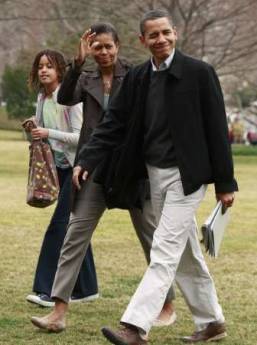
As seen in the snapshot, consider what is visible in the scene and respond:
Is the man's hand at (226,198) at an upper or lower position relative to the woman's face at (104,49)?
lower

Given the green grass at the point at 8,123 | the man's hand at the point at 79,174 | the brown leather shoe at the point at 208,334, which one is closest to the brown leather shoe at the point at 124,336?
the brown leather shoe at the point at 208,334

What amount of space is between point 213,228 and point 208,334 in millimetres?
734

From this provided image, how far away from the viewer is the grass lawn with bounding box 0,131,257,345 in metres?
6.73

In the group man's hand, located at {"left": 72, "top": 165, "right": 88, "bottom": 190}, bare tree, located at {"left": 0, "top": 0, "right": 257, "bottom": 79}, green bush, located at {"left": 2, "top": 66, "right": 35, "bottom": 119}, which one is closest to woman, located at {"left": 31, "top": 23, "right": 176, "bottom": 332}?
man's hand, located at {"left": 72, "top": 165, "right": 88, "bottom": 190}

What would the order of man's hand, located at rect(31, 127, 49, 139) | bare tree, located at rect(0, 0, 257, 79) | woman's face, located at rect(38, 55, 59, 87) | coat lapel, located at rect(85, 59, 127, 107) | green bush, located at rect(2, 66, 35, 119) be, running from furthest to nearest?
green bush, located at rect(2, 66, 35, 119)
bare tree, located at rect(0, 0, 257, 79)
woman's face, located at rect(38, 55, 59, 87)
man's hand, located at rect(31, 127, 49, 139)
coat lapel, located at rect(85, 59, 127, 107)

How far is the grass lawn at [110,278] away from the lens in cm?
673

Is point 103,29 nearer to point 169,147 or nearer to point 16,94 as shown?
point 169,147

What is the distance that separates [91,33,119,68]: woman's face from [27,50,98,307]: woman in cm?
59

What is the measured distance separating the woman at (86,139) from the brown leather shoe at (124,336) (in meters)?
0.82

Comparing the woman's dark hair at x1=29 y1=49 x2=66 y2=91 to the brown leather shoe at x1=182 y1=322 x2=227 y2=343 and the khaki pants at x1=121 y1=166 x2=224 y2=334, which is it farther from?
the brown leather shoe at x1=182 y1=322 x2=227 y2=343

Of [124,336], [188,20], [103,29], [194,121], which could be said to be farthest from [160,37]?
[188,20]

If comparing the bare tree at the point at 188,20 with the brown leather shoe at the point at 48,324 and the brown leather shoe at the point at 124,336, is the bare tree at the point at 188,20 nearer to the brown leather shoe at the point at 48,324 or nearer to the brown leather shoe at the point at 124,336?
the brown leather shoe at the point at 48,324

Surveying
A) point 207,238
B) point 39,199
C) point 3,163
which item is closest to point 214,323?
point 207,238

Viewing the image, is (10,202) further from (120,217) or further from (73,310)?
(73,310)
